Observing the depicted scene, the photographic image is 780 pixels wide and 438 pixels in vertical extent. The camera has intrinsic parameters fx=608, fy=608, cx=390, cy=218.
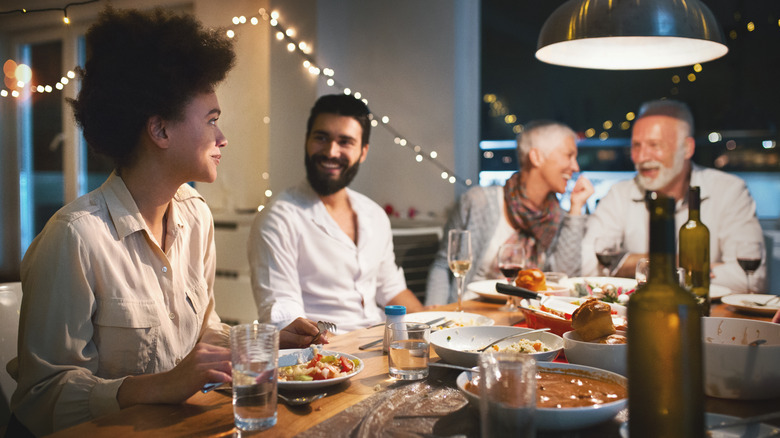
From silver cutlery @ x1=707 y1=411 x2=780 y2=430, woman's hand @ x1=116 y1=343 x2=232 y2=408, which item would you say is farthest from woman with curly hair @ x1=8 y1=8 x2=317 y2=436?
silver cutlery @ x1=707 y1=411 x2=780 y2=430

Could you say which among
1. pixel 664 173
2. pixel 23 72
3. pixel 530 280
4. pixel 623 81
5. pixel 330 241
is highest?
pixel 623 81

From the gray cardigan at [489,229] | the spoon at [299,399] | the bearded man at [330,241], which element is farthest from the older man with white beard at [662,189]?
the spoon at [299,399]

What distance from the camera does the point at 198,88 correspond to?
1562mm

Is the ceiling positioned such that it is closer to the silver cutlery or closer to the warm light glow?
the warm light glow

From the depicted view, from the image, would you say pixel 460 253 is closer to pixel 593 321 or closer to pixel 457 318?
pixel 457 318

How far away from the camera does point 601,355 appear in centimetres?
109

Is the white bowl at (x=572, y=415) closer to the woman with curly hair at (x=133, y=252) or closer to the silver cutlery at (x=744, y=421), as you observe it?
the silver cutlery at (x=744, y=421)

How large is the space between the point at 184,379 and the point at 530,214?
2663mm

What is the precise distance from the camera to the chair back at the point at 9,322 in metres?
1.50

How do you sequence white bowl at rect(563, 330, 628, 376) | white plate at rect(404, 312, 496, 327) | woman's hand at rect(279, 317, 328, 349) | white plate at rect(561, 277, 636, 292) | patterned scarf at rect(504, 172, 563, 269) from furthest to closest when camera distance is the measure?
patterned scarf at rect(504, 172, 563, 269), white plate at rect(561, 277, 636, 292), white plate at rect(404, 312, 496, 327), woman's hand at rect(279, 317, 328, 349), white bowl at rect(563, 330, 628, 376)

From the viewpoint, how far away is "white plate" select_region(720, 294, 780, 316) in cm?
184

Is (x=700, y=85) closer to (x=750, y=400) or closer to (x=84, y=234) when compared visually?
(x=750, y=400)

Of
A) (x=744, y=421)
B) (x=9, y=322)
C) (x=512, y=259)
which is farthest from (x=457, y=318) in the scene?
(x=9, y=322)

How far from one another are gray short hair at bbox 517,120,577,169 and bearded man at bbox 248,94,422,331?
1.32m
